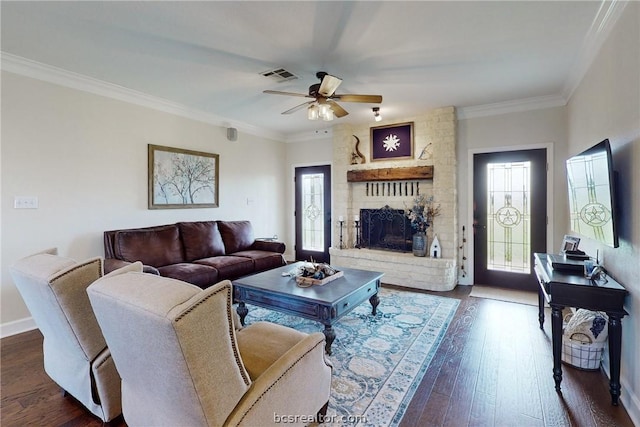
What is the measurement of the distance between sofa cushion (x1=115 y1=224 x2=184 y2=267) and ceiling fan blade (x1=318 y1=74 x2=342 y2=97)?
2.65 m

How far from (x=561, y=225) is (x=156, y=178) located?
5466 millimetres

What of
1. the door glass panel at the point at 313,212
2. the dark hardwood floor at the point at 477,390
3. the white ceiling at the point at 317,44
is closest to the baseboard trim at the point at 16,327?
the dark hardwood floor at the point at 477,390

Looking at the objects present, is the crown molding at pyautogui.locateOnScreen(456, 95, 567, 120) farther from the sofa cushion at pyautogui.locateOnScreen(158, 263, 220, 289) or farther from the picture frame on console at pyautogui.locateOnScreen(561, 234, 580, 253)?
the sofa cushion at pyautogui.locateOnScreen(158, 263, 220, 289)

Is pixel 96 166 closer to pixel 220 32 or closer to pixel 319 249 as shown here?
pixel 220 32

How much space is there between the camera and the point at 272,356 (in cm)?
156

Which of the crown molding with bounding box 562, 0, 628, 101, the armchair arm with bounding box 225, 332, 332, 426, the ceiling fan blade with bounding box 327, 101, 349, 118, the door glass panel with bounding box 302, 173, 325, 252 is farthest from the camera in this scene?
the door glass panel with bounding box 302, 173, 325, 252

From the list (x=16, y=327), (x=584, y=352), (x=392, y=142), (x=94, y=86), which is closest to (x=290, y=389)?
(x=584, y=352)

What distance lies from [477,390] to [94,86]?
15.6 feet

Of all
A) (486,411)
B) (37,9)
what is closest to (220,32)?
(37,9)

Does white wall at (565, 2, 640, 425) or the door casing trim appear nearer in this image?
white wall at (565, 2, 640, 425)

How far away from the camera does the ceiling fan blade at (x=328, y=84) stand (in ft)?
8.84

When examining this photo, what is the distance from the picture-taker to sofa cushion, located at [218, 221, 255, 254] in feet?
15.2

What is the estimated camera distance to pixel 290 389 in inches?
52.6

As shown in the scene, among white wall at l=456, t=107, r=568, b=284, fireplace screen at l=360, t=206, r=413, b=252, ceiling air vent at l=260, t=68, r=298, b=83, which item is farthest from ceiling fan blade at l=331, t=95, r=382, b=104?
fireplace screen at l=360, t=206, r=413, b=252
